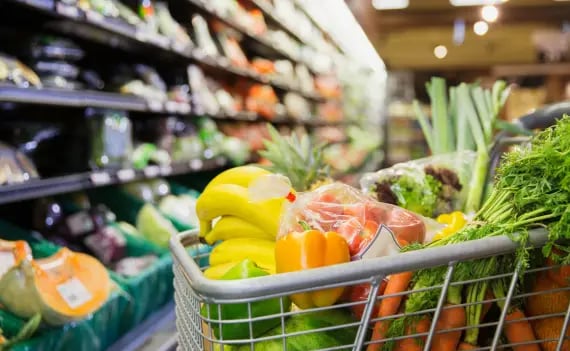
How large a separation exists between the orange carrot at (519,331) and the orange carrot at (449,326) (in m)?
0.08

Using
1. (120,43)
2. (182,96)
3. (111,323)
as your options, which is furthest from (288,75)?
(111,323)

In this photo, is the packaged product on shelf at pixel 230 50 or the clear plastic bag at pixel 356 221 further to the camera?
the packaged product on shelf at pixel 230 50

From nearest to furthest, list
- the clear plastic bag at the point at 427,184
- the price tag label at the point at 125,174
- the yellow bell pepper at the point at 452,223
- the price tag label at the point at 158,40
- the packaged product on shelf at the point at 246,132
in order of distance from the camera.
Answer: the yellow bell pepper at the point at 452,223
the clear plastic bag at the point at 427,184
the price tag label at the point at 125,174
the price tag label at the point at 158,40
the packaged product on shelf at the point at 246,132

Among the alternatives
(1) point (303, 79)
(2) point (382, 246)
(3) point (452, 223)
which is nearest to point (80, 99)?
(3) point (452, 223)

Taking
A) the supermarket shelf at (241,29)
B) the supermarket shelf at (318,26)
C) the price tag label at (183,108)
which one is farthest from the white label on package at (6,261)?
the supermarket shelf at (318,26)

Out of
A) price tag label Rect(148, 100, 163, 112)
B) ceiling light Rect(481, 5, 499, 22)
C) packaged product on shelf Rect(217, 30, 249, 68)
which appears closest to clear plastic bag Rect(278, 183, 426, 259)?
price tag label Rect(148, 100, 163, 112)

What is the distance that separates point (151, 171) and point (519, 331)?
255 cm

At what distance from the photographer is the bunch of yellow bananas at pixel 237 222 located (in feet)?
3.42

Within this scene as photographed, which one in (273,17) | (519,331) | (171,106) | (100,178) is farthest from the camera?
(273,17)

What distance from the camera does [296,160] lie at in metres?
1.59

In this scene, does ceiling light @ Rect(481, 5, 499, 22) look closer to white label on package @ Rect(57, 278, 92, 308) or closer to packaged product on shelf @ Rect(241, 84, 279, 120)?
packaged product on shelf @ Rect(241, 84, 279, 120)

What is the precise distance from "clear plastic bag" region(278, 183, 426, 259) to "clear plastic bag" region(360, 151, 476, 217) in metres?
0.39

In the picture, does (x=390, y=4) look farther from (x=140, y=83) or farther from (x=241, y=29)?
(x=140, y=83)

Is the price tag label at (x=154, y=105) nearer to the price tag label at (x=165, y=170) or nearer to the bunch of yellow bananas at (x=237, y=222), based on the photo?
the price tag label at (x=165, y=170)
